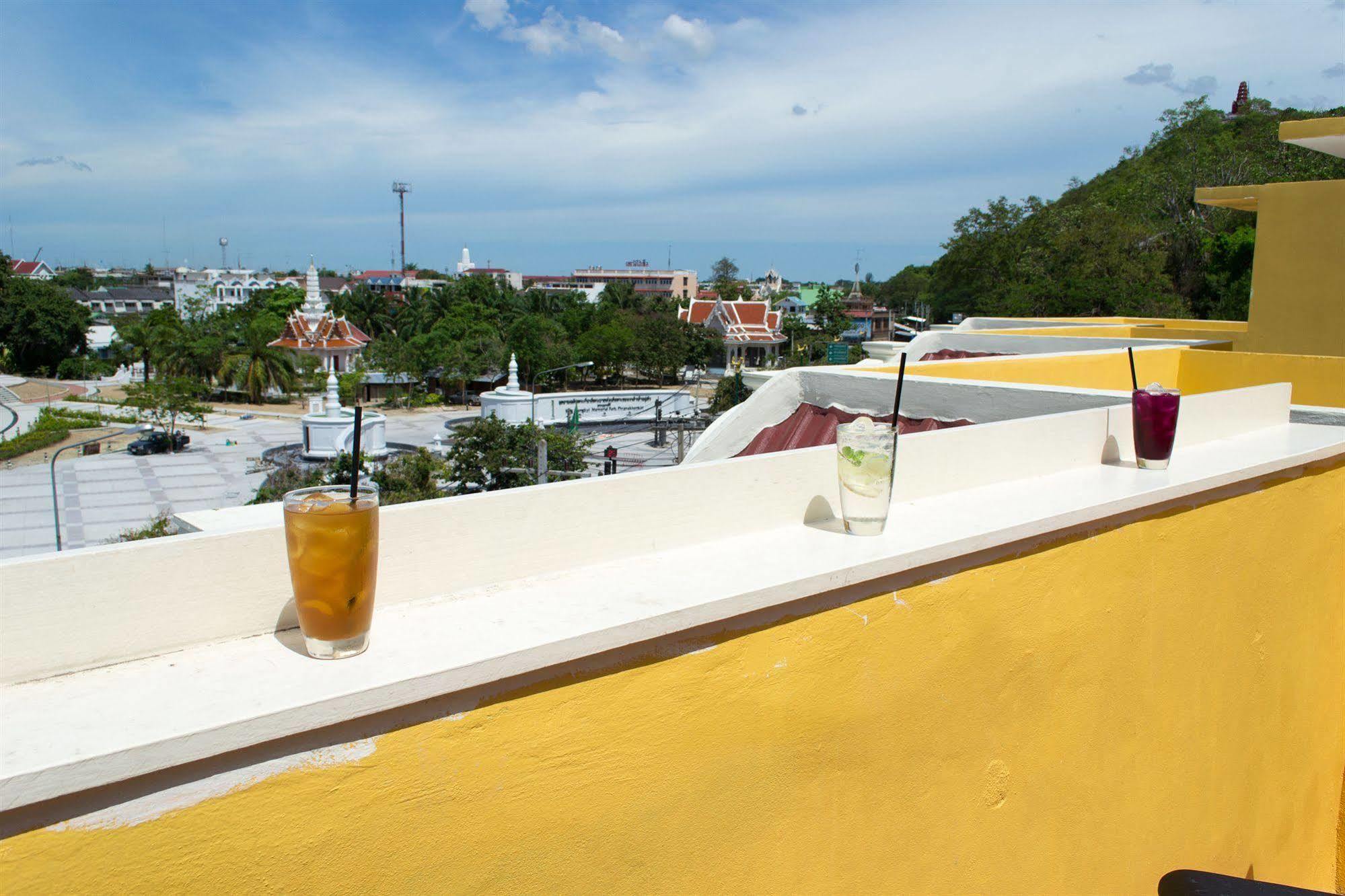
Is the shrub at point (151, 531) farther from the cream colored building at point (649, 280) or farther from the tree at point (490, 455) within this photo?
the cream colored building at point (649, 280)

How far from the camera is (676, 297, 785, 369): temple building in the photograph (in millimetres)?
59938

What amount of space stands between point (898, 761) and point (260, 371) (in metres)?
53.5

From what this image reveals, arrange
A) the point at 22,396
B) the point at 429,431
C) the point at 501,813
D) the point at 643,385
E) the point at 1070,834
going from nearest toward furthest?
the point at 501,813
the point at 1070,834
the point at 429,431
the point at 22,396
the point at 643,385

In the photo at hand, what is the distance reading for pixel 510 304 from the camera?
70.2m

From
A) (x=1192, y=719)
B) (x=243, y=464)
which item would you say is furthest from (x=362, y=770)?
(x=243, y=464)

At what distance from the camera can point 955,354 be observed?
9391mm

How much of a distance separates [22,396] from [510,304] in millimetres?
30871

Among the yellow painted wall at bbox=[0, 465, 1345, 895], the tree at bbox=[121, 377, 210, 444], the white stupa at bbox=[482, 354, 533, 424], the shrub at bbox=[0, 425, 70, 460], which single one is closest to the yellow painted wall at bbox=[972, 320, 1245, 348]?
the yellow painted wall at bbox=[0, 465, 1345, 895]

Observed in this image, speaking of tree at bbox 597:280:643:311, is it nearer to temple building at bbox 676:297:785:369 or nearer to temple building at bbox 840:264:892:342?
temple building at bbox 676:297:785:369

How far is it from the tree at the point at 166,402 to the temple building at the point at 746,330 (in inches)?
1201

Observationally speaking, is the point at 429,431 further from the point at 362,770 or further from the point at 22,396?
the point at 362,770

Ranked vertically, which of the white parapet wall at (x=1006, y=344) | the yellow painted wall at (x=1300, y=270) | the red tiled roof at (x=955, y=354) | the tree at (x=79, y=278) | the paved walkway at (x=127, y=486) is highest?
the tree at (x=79, y=278)

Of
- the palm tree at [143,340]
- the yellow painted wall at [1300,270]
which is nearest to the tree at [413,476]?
the yellow painted wall at [1300,270]

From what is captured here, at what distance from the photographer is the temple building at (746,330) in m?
59.9
